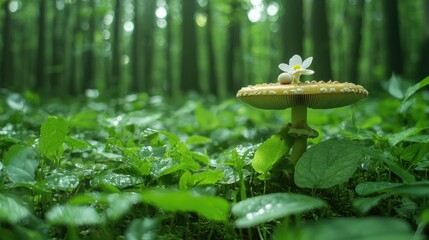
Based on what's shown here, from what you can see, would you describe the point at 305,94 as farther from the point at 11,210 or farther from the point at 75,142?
the point at 11,210

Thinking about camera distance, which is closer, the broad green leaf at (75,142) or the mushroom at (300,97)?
the mushroom at (300,97)

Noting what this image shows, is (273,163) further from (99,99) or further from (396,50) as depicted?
(396,50)

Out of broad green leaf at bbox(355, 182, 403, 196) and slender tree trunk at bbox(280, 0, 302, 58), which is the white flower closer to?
broad green leaf at bbox(355, 182, 403, 196)

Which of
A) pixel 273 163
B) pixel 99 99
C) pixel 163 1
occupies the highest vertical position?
pixel 163 1

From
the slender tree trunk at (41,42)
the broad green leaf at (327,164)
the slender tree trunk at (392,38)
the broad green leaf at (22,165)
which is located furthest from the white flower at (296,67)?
the slender tree trunk at (41,42)

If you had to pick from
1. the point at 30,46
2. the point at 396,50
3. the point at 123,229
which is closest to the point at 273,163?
the point at 123,229

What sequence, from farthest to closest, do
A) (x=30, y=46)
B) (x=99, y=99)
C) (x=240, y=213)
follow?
(x=30, y=46)
(x=99, y=99)
(x=240, y=213)

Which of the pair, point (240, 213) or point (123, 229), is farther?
point (123, 229)

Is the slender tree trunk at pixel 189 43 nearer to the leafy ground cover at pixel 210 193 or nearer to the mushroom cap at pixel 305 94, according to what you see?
the leafy ground cover at pixel 210 193
